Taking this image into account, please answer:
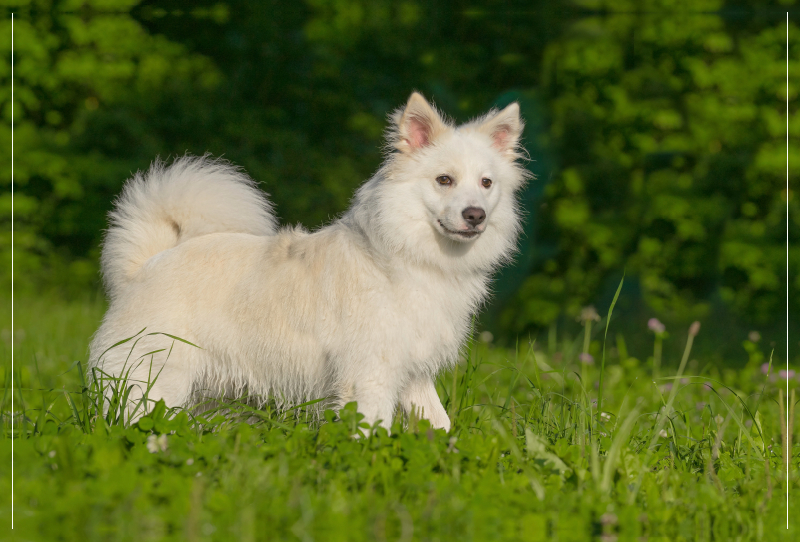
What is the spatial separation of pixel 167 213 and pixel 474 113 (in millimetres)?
7122

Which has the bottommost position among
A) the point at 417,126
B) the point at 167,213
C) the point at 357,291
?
the point at 357,291

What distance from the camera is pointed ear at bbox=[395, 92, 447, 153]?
3703 mm

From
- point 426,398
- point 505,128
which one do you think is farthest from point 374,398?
point 505,128

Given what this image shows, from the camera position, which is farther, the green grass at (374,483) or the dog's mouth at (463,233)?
the dog's mouth at (463,233)

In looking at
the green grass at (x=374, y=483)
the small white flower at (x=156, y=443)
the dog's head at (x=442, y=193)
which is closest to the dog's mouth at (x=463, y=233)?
the dog's head at (x=442, y=193)

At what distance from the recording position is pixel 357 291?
138 inches

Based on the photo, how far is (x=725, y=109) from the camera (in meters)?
9.42

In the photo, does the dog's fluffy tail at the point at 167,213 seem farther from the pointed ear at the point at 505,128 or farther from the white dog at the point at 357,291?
the pointed ear at the point at 505,128

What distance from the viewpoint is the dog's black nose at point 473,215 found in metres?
3.47

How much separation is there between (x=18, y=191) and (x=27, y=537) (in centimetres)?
1165

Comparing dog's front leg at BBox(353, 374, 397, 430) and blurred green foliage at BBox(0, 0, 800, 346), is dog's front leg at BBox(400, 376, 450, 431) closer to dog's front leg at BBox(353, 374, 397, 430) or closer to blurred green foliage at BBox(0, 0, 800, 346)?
dog's front leg at BBox(353, 374, 397, 430)

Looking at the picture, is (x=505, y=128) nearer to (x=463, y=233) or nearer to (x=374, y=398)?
(x=463, y=233)

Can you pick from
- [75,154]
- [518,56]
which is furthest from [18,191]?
[518,56]

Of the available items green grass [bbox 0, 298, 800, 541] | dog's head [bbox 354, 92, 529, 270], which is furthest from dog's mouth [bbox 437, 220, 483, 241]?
green grass [bbox 0, 298, 800, 541]
